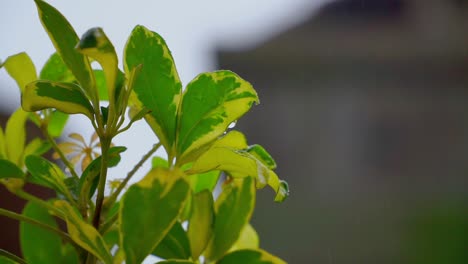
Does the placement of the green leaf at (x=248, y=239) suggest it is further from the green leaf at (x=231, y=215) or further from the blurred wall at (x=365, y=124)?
the blurred wall at (x=365, y=124)

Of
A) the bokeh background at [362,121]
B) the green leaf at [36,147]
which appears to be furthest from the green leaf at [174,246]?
the bokeh background at [362,121]

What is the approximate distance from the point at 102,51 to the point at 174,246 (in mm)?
118

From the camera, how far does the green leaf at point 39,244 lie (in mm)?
361

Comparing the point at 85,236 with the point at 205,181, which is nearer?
the point at 85,236

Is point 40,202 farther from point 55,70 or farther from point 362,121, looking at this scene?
point 362,121

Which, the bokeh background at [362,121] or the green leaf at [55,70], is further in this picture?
the bokeh background at [362,121]

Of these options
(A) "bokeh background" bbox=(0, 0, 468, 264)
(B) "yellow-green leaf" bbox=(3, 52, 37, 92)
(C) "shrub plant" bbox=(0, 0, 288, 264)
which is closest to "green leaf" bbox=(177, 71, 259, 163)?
(C) "shrub plant" bbox=(0, 0, 288, 264)

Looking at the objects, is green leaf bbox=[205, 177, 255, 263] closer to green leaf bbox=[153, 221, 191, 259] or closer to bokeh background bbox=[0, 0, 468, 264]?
green leaf bbox=[153, 221, 191, 259]

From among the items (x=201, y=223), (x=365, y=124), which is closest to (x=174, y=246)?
(x=201, y=223)

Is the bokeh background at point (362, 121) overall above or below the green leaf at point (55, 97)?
below

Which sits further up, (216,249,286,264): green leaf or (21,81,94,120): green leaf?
(21,81,94,120): green leaf

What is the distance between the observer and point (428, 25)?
6.09 metres

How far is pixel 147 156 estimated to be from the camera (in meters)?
0.32

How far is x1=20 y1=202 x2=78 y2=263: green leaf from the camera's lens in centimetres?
36
